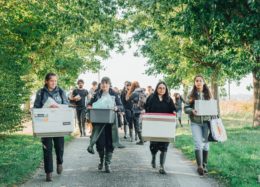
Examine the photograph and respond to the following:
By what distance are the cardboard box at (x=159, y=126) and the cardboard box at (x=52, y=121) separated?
163 centimetres

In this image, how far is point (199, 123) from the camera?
406 inches

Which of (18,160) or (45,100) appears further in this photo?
(18,160)

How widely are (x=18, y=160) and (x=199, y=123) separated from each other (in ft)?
14.8

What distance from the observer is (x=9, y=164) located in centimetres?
1107

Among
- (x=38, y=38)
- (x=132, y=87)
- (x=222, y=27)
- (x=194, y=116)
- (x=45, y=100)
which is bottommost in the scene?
(x=194, y=116)

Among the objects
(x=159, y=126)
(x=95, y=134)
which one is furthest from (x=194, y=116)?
(x=95, y=134)

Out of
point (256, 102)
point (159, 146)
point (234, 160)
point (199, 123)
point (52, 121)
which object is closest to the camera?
point (52, 121)

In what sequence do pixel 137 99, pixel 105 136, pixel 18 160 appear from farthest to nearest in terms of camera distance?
pixel 137 99
pixel 18 160
pixel 105 136

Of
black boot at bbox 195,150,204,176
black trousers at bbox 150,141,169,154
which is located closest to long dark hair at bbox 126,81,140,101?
black trousers at bbox 150,141,169,154

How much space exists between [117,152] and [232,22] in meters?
5.09

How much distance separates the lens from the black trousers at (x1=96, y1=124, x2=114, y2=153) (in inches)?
408

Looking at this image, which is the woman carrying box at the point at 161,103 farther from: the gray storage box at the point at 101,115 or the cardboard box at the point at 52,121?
the cardboard box at the point at 52,121

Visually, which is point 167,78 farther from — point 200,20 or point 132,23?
point 200,20

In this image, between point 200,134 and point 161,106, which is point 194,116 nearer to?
point 200,134
